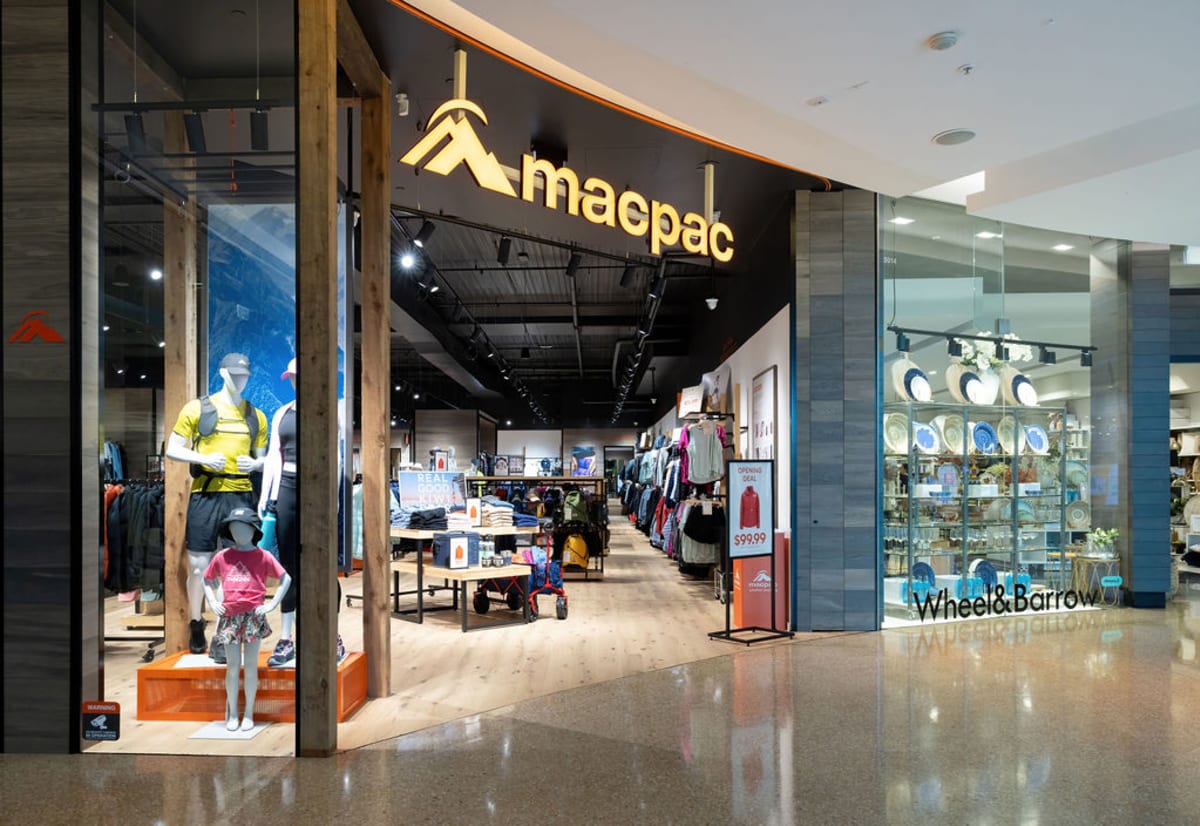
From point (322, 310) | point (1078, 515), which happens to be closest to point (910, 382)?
point (1078, 515)

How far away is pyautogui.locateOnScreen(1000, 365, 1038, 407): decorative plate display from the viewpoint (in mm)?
7914

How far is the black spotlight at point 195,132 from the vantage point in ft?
14.9

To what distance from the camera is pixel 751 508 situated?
646 cm

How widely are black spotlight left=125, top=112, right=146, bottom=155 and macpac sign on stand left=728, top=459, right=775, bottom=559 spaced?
174 inches

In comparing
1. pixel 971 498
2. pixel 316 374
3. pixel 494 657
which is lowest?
pixel 494 657

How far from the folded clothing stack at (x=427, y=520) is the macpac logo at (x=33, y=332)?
13.5 feet

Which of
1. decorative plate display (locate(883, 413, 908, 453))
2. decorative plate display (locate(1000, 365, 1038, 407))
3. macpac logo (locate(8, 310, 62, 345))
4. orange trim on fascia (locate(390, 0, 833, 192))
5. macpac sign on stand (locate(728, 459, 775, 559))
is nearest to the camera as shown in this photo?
macpac logo (locate(8, 310, 62, 345))

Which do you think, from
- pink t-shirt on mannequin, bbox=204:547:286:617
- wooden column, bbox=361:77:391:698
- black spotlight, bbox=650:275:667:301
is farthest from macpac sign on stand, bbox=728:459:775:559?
black spotlight, bbox=650:275:667:301

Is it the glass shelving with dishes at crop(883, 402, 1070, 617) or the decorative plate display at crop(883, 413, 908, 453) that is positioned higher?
the decorative plate display at crop(883, 413, 908, 453)

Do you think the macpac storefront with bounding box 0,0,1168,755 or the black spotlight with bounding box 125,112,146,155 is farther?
the black spotlight with bounding box 125,112,146,155

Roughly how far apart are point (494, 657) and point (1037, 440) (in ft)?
18.5

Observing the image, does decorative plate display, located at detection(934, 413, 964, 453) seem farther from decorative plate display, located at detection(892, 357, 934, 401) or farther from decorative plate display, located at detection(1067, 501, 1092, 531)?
decorative plate display, located at detection(1067, 501, 1092, 531)

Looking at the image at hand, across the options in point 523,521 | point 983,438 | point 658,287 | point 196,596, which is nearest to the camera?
point 196,596

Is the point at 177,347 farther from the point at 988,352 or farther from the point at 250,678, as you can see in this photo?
the point at 988,352
